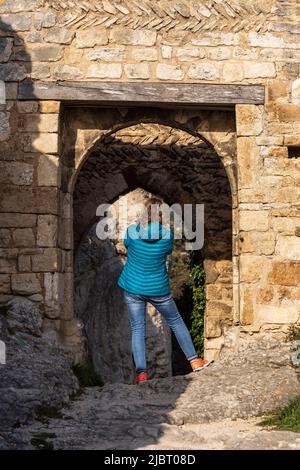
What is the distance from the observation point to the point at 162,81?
368 inches

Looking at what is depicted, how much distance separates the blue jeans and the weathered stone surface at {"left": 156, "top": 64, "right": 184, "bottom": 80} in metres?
2.14

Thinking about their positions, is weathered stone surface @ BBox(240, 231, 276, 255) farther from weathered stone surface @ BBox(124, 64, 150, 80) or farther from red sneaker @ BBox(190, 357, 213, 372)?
weathered stone surface @ BBox(124, 64, 150, 80)

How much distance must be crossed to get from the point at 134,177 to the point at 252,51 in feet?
13.8

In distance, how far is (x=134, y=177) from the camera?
13289mm

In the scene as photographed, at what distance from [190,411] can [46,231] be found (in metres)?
2.56

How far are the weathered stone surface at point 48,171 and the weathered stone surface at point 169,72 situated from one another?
1.31 m

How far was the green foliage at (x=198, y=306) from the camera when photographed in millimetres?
13659

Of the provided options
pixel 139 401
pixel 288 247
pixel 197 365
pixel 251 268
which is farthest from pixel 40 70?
pixel 139 401

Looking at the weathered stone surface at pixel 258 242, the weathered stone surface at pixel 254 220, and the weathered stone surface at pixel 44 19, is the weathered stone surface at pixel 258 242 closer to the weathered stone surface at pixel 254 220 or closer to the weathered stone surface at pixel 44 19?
the weathered stone surface at pixel 254 220

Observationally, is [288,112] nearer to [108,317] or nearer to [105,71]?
[105,71]

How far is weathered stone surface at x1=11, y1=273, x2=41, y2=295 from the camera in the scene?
9.17 meters

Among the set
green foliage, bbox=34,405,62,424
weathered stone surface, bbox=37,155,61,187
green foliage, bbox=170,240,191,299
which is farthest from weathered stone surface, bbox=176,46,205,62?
green foliage, bbox=170,240,191,299

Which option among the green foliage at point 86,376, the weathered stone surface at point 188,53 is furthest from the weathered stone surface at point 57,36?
the green foliage at point 86,376
